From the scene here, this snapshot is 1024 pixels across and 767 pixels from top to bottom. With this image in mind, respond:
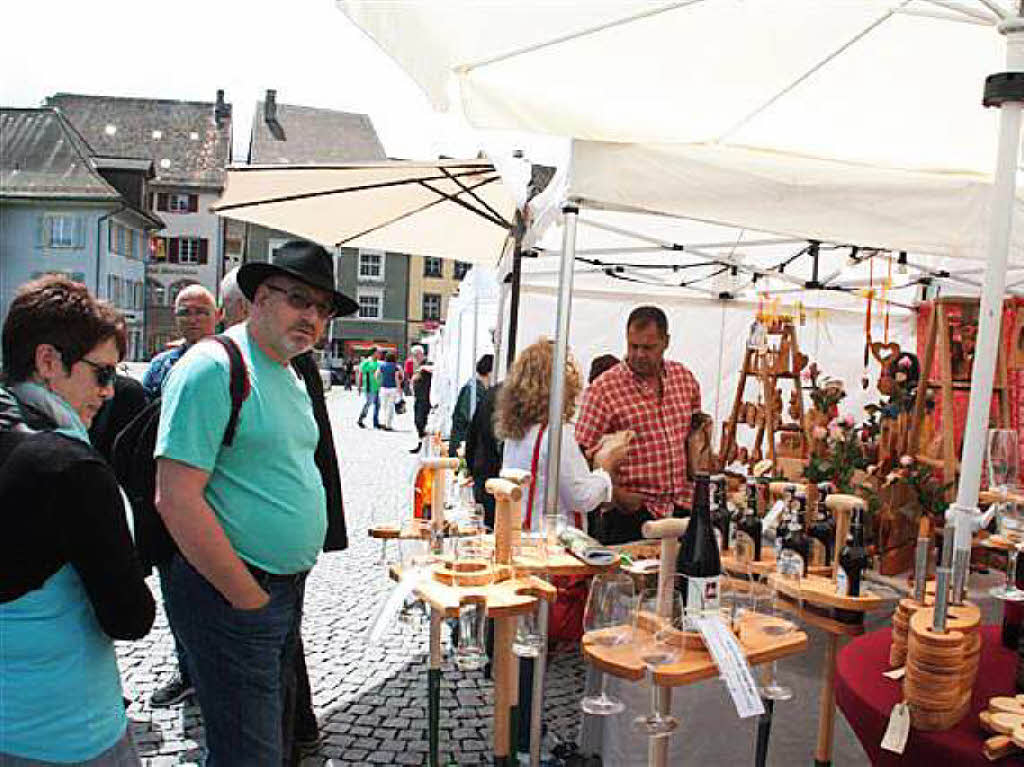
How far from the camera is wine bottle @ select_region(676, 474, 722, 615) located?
2.01 metres

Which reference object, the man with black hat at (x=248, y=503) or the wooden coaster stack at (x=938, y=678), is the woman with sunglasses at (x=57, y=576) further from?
the wooden coaster stack at (x=938, y=678)

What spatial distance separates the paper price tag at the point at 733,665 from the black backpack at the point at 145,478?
1244 millimetres

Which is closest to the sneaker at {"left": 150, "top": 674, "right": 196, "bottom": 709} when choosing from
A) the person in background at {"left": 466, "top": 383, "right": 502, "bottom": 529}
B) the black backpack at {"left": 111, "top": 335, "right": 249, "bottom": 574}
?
the black backpack at {"left": 111, "top": 335, "right": 249, "bottom": 574}

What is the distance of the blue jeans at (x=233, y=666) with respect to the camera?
2.09 m

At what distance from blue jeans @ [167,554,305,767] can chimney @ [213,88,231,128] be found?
49966 millimetres

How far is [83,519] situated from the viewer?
4.82ft

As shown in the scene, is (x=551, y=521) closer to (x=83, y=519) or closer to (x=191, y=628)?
(x=191, y=628)

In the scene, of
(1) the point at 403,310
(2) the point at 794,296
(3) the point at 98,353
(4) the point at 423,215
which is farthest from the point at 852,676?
(1) the point at 403,310

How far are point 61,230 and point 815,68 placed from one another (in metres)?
34.2

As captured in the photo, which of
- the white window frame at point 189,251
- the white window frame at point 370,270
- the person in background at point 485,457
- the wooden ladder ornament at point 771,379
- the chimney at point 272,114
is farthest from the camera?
the chimney at point 272,114

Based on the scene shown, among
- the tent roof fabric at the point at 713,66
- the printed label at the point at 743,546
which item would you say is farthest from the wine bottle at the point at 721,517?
the tent roof fabric at the point at 713,66

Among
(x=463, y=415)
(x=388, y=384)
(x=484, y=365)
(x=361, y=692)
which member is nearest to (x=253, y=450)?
(x=361, y=692)

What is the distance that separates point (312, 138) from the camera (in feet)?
151

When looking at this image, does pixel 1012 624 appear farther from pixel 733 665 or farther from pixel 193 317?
pixel 193 317
